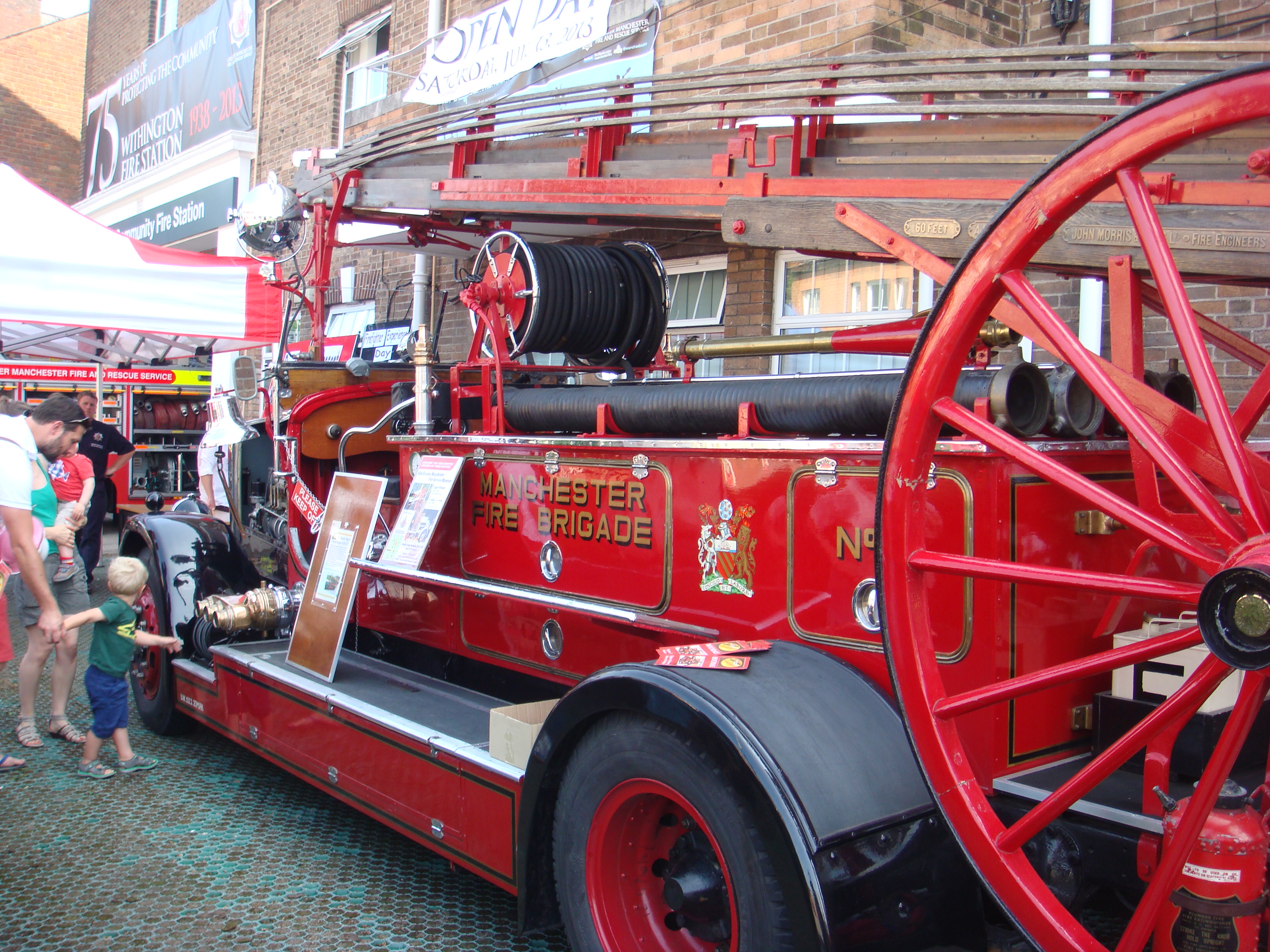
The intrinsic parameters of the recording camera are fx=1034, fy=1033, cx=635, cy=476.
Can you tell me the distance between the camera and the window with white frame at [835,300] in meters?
6.69

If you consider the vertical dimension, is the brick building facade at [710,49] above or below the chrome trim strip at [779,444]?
above

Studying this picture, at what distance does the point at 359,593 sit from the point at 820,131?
295 cm

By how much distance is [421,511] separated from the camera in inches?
159

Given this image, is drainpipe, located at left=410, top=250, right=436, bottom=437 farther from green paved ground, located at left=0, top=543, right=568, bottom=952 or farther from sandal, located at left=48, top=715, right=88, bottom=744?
sandal, located at left=48, top=715, right=88, bottom=744

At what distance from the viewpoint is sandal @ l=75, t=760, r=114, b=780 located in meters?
4.81

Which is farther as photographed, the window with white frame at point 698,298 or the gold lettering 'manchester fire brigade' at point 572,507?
the window with white frame at point 698,298

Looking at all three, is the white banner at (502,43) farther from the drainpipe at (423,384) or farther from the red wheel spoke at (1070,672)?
the red wheel spoke at (1070,672)


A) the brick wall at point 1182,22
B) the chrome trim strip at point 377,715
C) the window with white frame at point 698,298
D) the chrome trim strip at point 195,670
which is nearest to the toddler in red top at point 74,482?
the chrome trim strip at point 195,670

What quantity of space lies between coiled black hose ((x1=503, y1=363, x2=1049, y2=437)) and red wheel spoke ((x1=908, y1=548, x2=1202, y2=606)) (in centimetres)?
35

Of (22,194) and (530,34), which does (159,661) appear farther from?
(530,34)

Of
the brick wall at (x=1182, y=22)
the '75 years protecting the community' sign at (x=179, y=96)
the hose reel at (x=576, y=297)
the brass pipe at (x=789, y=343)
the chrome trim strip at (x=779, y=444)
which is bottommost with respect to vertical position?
the chrome trim strip at (x=779, y=444)

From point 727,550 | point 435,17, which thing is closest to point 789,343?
point 727,550

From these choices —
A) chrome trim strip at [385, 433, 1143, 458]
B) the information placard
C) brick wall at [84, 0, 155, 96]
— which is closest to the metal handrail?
the information placard

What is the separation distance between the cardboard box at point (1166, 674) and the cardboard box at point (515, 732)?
61.4 inches
